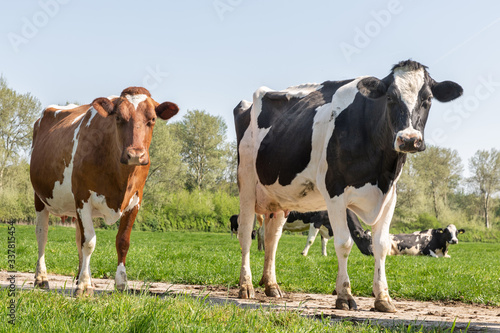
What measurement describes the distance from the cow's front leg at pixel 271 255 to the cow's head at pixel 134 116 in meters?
2.62

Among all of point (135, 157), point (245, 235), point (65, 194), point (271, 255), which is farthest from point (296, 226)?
point (135, 157)

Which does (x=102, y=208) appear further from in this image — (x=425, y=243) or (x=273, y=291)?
(x=425, y=243)

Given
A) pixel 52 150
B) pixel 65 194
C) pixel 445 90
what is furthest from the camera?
pixel 52 150

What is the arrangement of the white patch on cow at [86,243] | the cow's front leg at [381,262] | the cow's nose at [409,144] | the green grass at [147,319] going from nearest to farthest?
the green grass at [147,319]
the cow's nose at [409,144]
the cow's front leg at [381,262]
the white patch on cow at [86,243]

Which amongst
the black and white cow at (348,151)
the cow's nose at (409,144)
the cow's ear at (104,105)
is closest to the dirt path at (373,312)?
the black and white cow at (348,151)

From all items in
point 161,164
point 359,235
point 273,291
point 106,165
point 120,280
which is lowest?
point 273,291

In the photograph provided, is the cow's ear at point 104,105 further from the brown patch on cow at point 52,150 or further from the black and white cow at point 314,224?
the black and white cow at point 314,224

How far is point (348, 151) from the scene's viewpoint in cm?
593

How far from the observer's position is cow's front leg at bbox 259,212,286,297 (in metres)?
7.21

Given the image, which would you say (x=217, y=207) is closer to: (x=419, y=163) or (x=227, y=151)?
(x=227, y=151)

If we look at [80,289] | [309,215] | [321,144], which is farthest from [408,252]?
[80,289]

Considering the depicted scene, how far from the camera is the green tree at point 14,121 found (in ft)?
129

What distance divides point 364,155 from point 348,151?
0.64 feet

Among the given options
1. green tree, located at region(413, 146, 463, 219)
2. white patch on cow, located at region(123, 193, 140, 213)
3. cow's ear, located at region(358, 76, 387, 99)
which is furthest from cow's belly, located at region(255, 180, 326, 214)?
green tree, located at region(413, 146, 463, 219)
